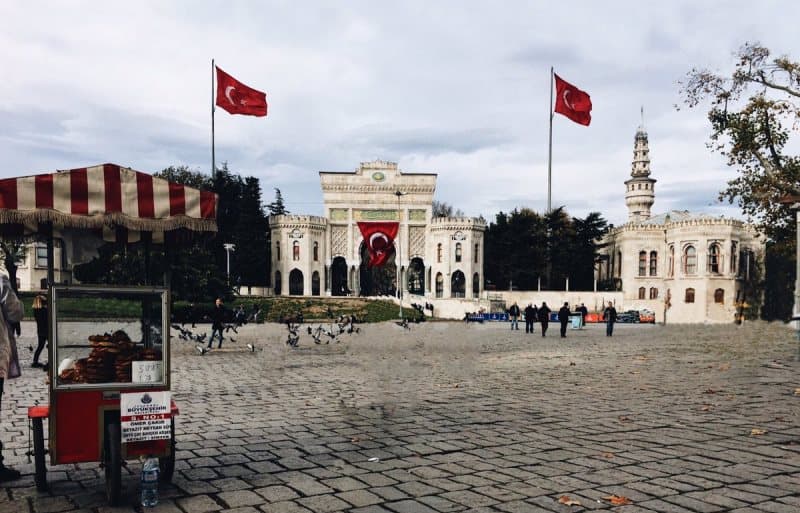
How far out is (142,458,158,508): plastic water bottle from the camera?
450 centimetres

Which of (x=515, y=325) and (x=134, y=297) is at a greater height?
(x=134, y=297)

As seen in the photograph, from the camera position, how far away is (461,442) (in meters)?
6.59

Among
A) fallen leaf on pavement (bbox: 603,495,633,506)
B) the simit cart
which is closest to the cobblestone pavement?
fallen leaf on pavement (bbox: 603,495,633,506)

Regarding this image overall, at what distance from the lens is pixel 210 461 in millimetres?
5871

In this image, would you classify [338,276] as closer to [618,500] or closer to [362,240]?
[362,240]

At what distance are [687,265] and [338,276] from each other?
36700mm

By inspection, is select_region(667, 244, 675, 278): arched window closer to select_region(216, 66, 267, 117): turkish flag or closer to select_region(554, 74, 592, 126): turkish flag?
select_region(554, 74, 592, 126): turkish flag

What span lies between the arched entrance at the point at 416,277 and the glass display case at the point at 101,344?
6447cm

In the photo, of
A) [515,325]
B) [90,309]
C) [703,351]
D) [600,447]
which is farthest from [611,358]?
[515,325]

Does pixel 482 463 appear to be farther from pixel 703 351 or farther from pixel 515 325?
pixel 515 325

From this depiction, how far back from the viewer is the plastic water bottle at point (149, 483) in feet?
14.8

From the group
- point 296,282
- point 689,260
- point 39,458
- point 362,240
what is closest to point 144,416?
point 39,458

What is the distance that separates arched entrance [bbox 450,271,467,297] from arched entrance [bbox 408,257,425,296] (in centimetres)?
466

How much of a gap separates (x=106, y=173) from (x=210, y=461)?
9.45ft
